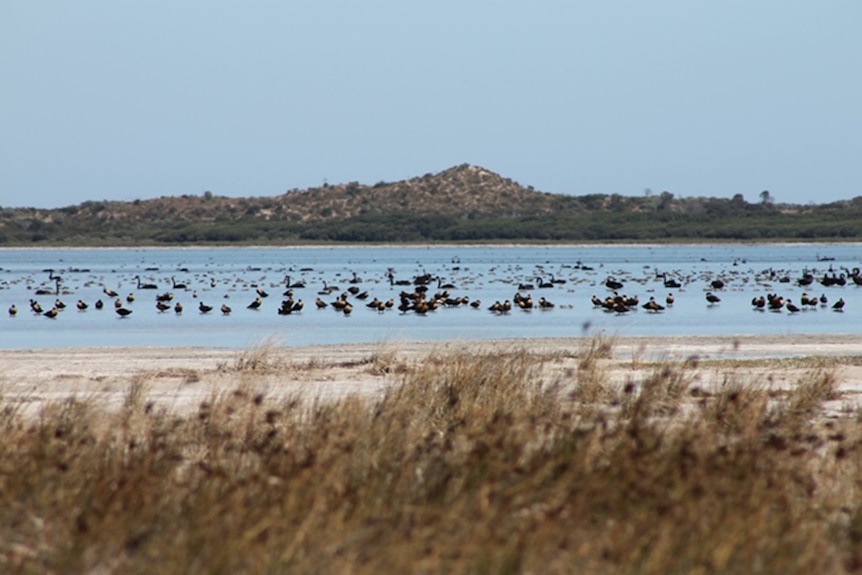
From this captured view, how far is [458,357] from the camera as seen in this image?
508 inches

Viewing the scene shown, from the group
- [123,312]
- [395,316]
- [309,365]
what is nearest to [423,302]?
[395,316]

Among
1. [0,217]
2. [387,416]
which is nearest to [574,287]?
[387,416]

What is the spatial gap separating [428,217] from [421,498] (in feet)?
501

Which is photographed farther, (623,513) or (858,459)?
(858,459)

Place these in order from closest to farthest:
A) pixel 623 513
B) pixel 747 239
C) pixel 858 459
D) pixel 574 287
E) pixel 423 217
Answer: pixel 623 513 < pixel 858 459 < pixel 574 287 < pixel 747 239 < pixel 423 217

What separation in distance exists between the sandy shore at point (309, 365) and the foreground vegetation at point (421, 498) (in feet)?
13.2

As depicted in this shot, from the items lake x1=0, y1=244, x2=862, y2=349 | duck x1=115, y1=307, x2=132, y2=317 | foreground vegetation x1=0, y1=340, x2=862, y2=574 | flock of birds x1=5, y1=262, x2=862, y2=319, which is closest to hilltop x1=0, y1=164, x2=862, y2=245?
lake x1=0, y1=244, x2=862, y2=349

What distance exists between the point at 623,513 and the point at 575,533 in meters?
0.66

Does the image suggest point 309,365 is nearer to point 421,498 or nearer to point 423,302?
point 421,498

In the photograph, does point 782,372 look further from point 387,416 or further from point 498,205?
point 498,205

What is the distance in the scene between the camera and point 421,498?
23.3ft

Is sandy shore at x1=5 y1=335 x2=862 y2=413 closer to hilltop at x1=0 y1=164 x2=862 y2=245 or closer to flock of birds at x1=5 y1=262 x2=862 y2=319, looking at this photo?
flock of birds at x1=5 y1=262 x2=862 y2=319

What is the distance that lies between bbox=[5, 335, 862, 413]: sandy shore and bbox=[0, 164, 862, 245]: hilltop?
123 meters

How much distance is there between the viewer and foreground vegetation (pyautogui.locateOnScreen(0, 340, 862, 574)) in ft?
19.6
